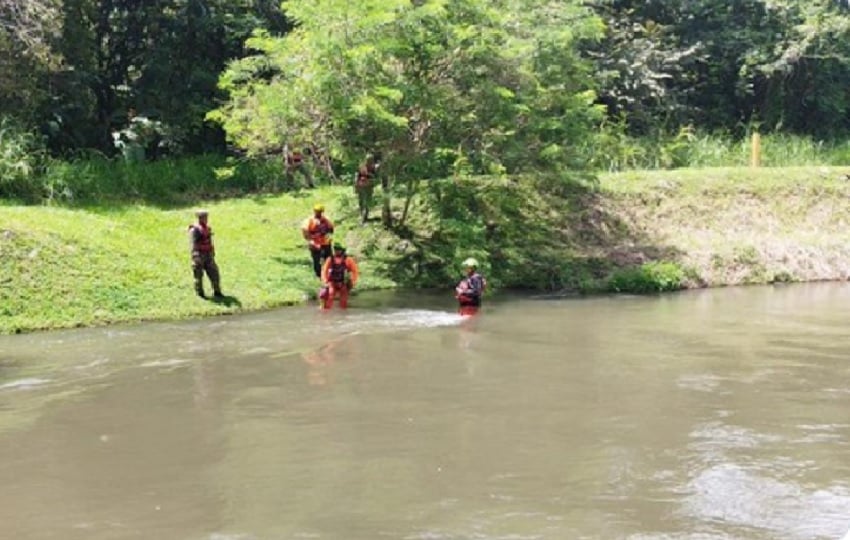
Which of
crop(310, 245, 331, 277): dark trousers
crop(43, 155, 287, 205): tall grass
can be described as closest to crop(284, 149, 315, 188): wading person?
crop(43, 155, 287, 205): tall grass

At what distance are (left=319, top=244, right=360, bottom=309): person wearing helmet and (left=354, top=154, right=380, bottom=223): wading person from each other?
3.01m

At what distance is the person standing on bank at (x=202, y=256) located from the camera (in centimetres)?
1709

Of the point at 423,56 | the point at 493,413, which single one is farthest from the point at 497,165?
the point at 493,413

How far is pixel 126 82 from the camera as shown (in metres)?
29.5

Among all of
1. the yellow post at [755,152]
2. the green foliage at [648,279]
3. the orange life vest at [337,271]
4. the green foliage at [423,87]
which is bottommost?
the green foliage at [648,279]

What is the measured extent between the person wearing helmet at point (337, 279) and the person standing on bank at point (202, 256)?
185 centimetres

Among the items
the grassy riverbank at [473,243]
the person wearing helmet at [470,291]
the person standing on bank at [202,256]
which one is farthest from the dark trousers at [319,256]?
the person wearing helmet at [470,291]

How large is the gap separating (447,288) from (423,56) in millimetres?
4617

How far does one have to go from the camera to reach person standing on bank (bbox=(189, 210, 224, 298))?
17094 millimetres

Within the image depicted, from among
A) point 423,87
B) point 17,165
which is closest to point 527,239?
point 423,87

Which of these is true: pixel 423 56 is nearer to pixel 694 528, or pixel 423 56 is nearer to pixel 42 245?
pixel 42 245

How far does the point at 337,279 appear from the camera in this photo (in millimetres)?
17391

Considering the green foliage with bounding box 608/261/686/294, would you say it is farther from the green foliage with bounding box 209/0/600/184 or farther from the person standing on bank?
the person standing on bank

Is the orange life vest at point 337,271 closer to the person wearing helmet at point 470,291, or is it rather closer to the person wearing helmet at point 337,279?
the person wearing helmet at point 337,279
